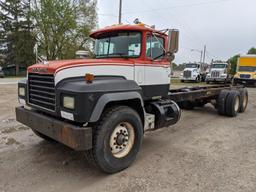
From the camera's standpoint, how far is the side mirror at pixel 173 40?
3784mm

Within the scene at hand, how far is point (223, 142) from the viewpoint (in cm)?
489

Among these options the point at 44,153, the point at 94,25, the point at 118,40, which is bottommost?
the point at 44,153

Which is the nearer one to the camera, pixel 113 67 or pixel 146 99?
pixel 113 67

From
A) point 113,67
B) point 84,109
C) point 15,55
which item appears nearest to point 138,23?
point 113,67

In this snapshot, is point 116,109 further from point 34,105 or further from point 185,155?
point 185,155

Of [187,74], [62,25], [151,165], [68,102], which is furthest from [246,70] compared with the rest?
[62,25]

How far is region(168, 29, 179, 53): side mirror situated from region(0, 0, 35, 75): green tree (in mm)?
36007

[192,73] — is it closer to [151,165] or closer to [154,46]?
[154,46]

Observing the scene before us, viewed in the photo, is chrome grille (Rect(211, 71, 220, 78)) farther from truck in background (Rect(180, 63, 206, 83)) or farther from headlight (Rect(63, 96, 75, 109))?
headlight (Rect(63, 96, 75, 109))

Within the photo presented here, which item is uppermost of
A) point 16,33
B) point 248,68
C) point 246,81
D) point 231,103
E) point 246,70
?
point 16,33

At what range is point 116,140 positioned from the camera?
135 inches

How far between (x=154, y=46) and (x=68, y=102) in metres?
2.21

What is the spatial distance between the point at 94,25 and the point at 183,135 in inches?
1208

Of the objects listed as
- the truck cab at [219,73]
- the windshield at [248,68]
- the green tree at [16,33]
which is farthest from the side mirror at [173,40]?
the green tree at [16,33]
